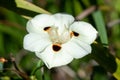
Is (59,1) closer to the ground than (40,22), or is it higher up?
closer to the ground

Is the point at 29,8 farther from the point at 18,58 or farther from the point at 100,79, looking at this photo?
the point at 18,58

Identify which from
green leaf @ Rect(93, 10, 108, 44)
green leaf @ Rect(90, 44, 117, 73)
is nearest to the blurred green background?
green leaf @ Rect(93, 10, 108, 44)

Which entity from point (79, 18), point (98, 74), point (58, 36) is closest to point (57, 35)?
point (58, 36)

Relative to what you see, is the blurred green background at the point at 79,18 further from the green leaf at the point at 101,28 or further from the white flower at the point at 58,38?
the white flower at the point at 58,38

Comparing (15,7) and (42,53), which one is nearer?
(42,53)

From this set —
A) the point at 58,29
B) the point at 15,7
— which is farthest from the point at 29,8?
the point at 58,29

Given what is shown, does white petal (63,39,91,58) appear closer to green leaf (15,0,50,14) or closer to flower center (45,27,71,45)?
flower center (45,27,71,45)

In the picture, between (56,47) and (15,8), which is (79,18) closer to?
(15,8)
